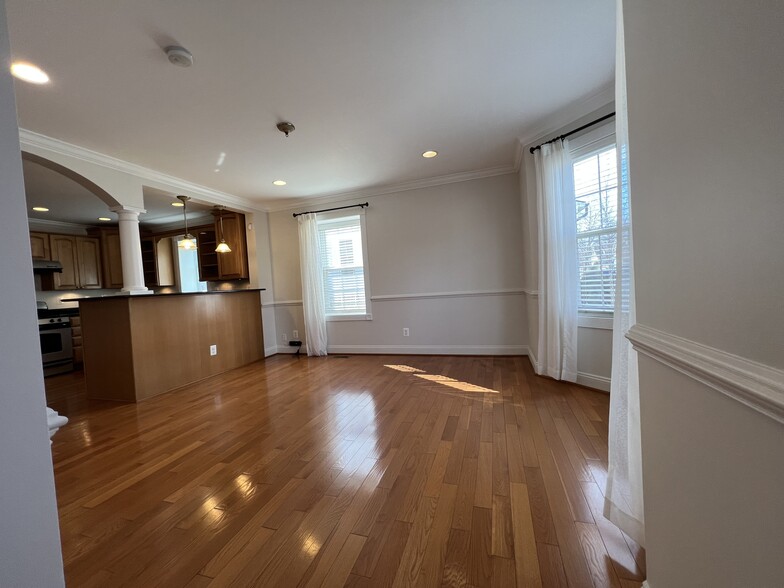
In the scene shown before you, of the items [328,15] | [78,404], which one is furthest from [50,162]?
[328,15]

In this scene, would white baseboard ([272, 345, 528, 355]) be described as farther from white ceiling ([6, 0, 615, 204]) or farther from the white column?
white ceiling ([6, 0, 615, 204])

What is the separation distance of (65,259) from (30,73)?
496cm

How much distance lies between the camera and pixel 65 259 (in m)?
5.27

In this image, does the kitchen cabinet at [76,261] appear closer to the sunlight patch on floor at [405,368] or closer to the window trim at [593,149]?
the sunlight patch on floor at [405,368]

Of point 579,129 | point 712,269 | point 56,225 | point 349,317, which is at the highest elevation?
point 56,225

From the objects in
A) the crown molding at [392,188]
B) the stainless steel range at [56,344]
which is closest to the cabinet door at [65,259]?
the stainless steel range at [56,344]

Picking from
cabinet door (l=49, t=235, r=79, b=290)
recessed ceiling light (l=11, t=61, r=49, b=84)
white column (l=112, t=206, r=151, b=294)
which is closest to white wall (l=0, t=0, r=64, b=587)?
recessed ceiling light (l=11, t=61, r=49, b=84)

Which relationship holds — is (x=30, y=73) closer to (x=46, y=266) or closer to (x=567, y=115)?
(x=567, y=115)

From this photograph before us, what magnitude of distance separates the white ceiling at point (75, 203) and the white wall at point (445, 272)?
2.18 m

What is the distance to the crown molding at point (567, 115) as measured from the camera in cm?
243

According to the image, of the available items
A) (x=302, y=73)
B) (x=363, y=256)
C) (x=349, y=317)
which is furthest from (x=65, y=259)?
(x=302, y=73)

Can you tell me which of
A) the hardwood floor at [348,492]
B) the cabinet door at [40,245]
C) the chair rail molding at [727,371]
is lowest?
the hardwood floor at [348,492]

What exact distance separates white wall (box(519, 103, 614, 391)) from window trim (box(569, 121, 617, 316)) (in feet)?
0.03

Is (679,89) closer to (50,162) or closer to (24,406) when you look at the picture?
(24,406)
